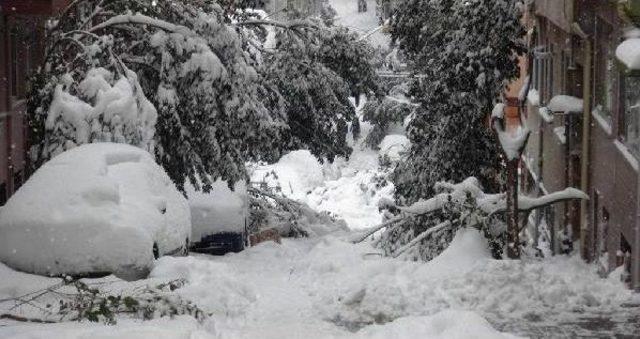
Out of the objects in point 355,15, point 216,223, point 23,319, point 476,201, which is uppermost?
point 355,15

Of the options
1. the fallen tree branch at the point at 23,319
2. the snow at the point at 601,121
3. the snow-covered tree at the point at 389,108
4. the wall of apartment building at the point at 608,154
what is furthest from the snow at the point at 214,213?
the fallen tree branch at the point at 23,319

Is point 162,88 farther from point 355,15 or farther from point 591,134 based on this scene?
point 355,15

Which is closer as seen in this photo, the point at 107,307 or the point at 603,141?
the point at 107,307

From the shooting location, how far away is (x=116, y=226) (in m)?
10.2

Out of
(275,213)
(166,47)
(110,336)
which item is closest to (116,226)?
(110,336)

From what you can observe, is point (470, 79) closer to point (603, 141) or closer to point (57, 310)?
point (603, 141)

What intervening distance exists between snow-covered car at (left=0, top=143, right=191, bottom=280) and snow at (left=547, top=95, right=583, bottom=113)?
9.65 m

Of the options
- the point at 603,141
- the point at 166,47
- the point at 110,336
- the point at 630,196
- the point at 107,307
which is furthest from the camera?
the point at 166,47

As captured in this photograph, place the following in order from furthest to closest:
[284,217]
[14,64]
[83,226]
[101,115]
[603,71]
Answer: [284,217], [14,64], [603,71], [101,115], [83,226]

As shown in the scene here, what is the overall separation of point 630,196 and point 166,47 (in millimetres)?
8035

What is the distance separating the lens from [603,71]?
56.0ft

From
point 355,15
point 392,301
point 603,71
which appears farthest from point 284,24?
point 355,15

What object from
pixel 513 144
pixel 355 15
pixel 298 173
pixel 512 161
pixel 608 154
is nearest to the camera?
pixel 512 161

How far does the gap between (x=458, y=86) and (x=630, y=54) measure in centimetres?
818
